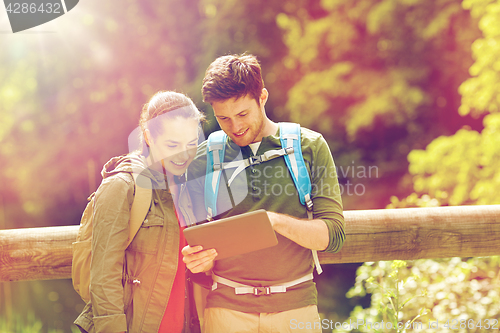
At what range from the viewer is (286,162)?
171cm

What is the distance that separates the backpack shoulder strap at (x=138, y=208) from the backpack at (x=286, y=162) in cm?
28

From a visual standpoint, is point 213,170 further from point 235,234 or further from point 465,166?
point 465,166

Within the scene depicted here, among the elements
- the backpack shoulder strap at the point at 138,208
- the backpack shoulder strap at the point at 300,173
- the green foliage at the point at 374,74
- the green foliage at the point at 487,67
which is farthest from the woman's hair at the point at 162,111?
the green foliage at the point at 374,74

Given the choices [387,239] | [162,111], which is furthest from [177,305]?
[387,239]

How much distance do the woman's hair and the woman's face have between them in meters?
0.02

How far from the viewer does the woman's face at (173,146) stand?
64.8 inches

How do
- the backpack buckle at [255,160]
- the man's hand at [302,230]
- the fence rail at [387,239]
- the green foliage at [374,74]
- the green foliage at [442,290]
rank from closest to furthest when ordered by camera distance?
the man's hand at [302,230] < the backpack buckle at [255,160] < the fence rail at [387,239] < the green foliage at [442,290] < the green foliage at [374,74]

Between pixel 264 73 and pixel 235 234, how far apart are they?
5382 millimetres

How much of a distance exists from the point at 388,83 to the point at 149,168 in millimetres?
5397

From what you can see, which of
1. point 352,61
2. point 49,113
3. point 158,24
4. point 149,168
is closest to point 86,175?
point 49,113

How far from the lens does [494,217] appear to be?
84.4 inches

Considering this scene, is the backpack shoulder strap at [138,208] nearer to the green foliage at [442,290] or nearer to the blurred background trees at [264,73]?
the green foliage at [442,290]

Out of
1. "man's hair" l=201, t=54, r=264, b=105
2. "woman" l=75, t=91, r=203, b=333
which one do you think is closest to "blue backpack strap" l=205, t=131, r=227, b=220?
"woman" l=75, t=91, r=203, b=333

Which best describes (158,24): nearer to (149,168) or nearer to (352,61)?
(352,61)
